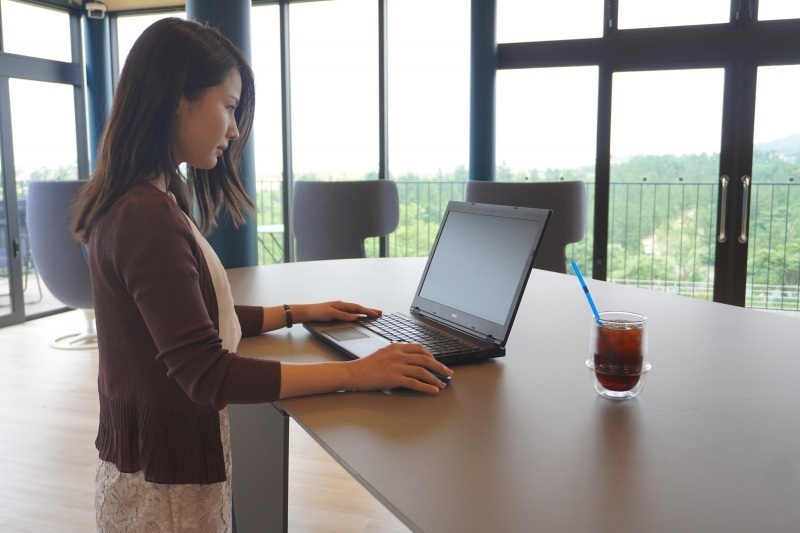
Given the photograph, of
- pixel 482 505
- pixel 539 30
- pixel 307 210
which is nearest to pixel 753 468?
pixel 482 505

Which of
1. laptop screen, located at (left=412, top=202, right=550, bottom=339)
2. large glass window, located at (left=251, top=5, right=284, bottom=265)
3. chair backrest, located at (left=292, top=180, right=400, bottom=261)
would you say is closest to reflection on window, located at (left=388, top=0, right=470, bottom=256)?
large glass window, located at (left=251, top=5, right=284, bottom=265)

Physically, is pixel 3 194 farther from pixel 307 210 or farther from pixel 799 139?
pixel 799 139

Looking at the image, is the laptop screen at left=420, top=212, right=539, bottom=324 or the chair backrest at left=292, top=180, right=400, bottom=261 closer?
the laptop screen at left=420, top=212, right=539, bottom=324

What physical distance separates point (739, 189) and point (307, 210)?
8.71 feet

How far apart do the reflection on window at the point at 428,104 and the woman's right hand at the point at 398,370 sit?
378cm

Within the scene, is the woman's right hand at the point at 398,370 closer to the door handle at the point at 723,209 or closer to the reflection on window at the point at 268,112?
the door handle at the point at 723,209

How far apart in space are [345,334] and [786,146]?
12.6 ft

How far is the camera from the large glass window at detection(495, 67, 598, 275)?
15.0ft

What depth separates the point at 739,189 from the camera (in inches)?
167

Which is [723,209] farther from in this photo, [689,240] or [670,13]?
[670,13]

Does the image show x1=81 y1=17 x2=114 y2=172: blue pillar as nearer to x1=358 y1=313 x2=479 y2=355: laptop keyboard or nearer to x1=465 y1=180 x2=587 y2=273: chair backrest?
x1=465 y1=180 x2=587 y2=273: chair backrest

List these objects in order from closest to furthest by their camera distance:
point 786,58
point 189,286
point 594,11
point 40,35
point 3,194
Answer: point 189,286 < point 786,58 < point 594,11 < point 3,194 < point 40,35

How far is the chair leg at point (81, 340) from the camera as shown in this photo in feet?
14.5

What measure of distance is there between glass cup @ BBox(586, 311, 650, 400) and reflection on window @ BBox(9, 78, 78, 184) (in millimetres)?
5152
